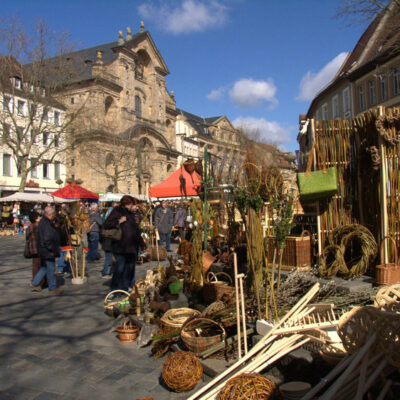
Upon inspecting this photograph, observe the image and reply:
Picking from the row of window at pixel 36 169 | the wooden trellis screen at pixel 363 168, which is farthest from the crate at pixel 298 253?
the row of window at pixel 36 169

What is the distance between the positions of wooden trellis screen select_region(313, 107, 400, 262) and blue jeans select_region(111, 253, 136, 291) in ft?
11.3

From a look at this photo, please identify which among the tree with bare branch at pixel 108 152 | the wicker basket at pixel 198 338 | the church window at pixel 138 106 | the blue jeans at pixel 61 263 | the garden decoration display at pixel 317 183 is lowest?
the wicker basket at pixel 198 338

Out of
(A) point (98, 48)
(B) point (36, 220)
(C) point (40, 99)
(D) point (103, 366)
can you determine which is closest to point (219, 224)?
(B) point (36, 220)

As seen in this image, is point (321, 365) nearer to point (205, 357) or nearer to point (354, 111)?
point (205, 357)

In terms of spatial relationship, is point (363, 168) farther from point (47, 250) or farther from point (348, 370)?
point (47, 250)

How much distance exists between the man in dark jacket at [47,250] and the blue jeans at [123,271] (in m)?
1.48

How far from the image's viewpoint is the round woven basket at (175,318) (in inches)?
201

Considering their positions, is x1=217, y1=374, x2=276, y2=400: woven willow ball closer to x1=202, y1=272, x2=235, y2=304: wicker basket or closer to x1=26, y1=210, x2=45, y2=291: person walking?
x1=202, y1=272, x2=235, y2=304: wicker basket

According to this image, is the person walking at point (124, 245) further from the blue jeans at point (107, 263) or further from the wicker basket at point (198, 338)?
the wicker basket at point (198, 338)

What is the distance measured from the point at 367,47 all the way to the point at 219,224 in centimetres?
2358

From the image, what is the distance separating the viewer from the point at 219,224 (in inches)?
425

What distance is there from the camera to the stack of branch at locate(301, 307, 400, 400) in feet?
9.09

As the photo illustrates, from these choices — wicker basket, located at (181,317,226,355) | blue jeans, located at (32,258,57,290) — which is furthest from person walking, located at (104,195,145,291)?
wicker basket, located at (181,317,226,355)

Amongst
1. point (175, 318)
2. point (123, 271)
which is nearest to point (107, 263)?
point (123, 271)
